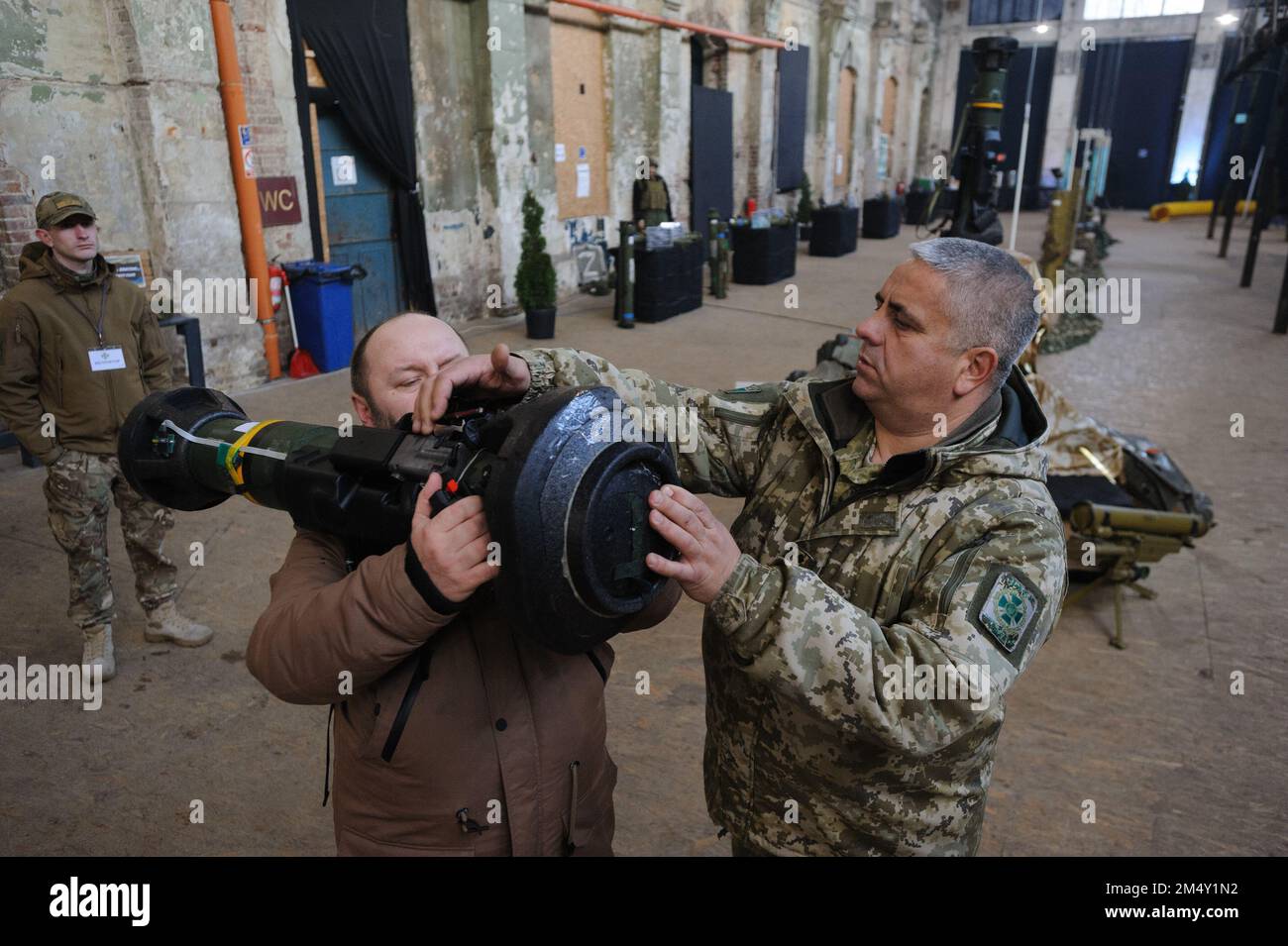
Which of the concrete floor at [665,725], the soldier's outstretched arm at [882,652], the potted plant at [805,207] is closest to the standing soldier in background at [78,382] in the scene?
the concrete floor at [665,725]

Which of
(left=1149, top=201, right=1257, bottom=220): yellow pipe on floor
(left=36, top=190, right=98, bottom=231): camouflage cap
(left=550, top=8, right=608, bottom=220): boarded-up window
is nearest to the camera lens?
(left=36, top=190, right=98, bottom=231): camouflage cap

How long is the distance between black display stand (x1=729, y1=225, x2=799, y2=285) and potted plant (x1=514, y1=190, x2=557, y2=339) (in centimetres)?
431

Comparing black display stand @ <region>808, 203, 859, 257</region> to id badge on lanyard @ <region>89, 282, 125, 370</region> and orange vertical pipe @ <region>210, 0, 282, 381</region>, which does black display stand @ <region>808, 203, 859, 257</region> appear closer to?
orange vertical pipe @ <region>210, 0, 282, 381</region>

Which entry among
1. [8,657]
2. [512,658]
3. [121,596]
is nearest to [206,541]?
[121,596]

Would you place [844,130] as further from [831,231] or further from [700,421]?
[700,421]

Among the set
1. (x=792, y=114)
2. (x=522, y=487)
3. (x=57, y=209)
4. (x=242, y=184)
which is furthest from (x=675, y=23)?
(x=522, y=487)

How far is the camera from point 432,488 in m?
1.07

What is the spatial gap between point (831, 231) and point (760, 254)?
11.7 ft

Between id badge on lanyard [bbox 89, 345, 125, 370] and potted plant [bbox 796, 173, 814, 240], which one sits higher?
potted plant [bbox 796, 173, 814, 240]

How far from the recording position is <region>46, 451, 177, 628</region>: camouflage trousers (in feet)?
10.7

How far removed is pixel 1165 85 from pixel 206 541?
90.1 ft

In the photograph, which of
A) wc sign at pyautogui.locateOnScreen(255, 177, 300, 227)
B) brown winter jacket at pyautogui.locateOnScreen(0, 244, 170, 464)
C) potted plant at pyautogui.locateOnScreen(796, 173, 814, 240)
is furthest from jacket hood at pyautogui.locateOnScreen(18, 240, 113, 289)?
potted plant at pyautogui.locateOnScreen(796, 173, 814, 240)

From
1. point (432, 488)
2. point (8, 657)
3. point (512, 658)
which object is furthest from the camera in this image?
point (8, 657)
